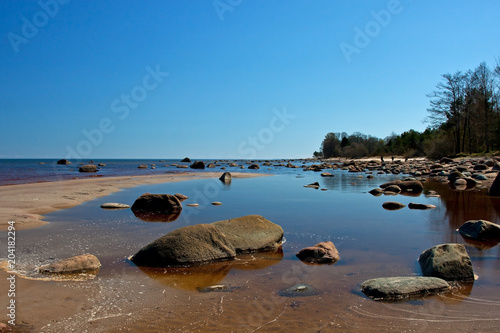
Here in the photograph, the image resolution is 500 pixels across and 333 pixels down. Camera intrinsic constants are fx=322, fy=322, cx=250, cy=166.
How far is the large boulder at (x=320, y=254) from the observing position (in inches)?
240

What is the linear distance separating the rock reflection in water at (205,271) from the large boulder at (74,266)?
0.83 meters

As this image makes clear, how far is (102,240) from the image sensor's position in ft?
24.5

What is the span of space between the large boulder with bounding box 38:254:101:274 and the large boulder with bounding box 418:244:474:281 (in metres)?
5.62

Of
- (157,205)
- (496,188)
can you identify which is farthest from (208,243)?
(496,188)

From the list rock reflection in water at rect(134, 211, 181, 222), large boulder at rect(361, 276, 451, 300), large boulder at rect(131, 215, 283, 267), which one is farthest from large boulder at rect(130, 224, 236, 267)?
rock reflection in water at rect(134, 211, 181, 222)

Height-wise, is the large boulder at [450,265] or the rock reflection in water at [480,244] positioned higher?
the large boulder at [450,265]

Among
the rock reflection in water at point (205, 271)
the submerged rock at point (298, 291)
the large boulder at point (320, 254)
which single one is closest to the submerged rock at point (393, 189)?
the large boulder at point (320, 254)

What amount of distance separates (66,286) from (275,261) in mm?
3508

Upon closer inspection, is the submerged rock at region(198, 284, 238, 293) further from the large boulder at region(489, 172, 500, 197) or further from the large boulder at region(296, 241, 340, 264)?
the large boulder at region(489, 172, 500, 197)

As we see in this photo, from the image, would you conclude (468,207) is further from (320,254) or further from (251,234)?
(251,234)

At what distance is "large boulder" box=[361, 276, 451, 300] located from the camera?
14.8 ft

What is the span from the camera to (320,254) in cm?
621

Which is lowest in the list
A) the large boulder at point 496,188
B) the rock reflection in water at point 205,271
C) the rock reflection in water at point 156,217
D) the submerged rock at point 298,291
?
the rock reflection in water at point 205,271

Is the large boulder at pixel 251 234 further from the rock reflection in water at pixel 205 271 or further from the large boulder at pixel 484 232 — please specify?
the large boulder at pixel 484 232
